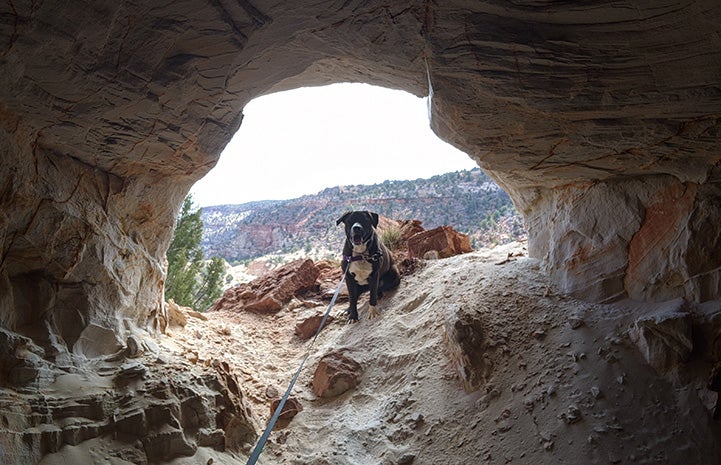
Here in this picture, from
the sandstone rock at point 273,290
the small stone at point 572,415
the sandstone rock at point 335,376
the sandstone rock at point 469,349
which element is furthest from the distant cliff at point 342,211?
the small stone at point 572,415

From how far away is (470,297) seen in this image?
4887 millimetres

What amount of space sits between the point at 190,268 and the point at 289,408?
7.80 meters

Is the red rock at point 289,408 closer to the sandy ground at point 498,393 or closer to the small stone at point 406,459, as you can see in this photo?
the sandy ground at point 498,393

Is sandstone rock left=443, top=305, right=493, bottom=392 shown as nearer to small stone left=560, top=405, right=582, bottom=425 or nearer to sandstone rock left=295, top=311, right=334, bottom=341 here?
small stone left=560, top=405, right=582, bottom=425

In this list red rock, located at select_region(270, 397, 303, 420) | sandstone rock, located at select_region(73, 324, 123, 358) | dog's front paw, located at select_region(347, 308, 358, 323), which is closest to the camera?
sandstone rock, located at select_region(73, 324, 123, 358)

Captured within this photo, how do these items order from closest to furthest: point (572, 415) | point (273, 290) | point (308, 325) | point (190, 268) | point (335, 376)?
point (572, 415), point (335, 376), point (308, 325), point (273, 290), point (190, 268)

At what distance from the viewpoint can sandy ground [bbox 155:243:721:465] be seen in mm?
2818

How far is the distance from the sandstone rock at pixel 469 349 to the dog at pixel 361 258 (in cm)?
207

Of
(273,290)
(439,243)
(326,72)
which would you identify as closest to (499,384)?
(326,72)

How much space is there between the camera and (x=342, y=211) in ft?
94.6

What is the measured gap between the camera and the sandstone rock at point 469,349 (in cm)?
384

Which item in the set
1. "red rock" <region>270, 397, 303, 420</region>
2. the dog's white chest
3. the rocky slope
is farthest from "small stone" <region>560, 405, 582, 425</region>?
the dog's white chest

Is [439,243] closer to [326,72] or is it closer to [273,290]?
[273,290]

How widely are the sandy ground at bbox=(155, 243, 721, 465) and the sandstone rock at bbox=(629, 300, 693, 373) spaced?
97 mm
